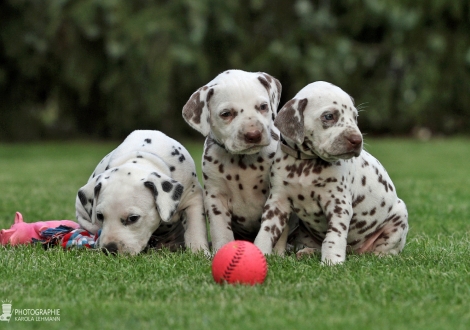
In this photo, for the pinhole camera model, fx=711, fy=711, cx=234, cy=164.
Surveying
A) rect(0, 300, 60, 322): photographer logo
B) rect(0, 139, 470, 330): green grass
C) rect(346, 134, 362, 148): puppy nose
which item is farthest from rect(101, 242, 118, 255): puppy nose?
rect(346, 134, 362, 148): puppy nose

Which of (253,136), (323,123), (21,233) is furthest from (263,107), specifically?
(21,233)

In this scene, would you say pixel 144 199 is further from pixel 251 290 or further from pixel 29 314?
pixel 29 314

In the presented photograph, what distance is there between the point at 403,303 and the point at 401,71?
61.6 feet

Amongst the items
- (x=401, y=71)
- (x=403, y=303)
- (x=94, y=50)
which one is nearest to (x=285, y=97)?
(x=401, y=71)

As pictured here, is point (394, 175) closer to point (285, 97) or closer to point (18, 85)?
point (285, 97)

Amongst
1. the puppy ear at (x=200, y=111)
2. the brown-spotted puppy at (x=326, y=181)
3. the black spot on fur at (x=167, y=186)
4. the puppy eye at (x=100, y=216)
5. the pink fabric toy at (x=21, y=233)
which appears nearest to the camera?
the brown-spotted puppy at (x=326, y=181)

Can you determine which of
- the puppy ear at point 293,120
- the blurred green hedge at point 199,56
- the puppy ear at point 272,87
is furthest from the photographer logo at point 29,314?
the blurred green hedge at point 199,56

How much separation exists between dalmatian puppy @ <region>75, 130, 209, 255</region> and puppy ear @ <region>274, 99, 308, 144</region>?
100 centimetres

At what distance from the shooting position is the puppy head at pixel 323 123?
5234mm

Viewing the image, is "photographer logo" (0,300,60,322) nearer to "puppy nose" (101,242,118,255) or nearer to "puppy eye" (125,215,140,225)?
"puppy nose" (101,242,118,255)

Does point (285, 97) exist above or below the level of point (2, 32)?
below

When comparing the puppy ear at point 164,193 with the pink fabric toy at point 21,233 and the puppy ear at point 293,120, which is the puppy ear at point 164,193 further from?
the pink fabric toy at point 21,233

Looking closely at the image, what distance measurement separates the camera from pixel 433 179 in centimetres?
1217

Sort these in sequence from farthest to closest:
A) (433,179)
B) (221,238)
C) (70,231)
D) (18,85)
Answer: (18,85) → (433,179) → (70,231) → (221,238)
